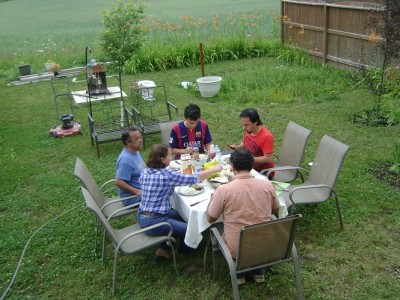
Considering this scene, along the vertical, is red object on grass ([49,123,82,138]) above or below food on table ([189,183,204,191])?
below

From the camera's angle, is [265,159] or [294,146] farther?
[294,146]

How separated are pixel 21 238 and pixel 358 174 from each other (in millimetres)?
4495

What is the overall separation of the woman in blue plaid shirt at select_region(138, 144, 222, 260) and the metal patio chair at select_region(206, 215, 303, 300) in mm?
632

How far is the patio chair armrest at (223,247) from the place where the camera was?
3305mm

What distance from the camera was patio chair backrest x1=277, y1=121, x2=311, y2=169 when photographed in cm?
504

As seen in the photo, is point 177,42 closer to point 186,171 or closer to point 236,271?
point 186,171

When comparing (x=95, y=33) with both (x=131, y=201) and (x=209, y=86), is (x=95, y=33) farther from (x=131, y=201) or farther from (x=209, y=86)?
(x=131, y=201)

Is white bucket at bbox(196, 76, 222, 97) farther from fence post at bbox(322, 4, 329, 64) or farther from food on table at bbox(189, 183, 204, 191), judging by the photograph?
food on table at bbox(189, 183, 204, 191)

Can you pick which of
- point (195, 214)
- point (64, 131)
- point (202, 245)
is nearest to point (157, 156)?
point (195, 214)

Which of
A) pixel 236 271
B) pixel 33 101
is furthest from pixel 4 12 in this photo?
pixel 236 271

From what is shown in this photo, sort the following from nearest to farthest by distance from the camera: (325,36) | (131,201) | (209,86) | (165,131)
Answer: (131,201), (165,131), (209,86), (325,36)

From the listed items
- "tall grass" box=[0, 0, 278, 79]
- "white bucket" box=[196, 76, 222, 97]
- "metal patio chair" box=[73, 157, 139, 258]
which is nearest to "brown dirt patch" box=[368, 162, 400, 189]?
"metal patio chair" box=[73, 157, 139, 258]

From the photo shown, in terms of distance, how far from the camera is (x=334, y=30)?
1161 cm

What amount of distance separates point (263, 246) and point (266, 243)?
0.04 m
